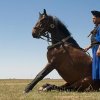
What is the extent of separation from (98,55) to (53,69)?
1.91 metres

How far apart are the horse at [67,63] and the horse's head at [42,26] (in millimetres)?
38

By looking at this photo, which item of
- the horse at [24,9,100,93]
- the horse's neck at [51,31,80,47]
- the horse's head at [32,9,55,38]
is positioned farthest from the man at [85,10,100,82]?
the horse's head at [32,9,55,38]

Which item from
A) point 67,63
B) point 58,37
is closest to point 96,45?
point 67,63

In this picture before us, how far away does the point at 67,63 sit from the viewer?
14.6 meters

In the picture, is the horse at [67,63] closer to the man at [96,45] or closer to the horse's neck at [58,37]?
the horse's neck at [58,37]

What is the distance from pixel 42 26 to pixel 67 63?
1.80 m

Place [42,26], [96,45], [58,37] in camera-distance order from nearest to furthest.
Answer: [96,45]
[58,37]
[42,26]

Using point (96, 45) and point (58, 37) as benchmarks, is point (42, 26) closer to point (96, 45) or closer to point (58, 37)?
point (58, 37)

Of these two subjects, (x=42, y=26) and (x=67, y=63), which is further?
(x=42, y=26)

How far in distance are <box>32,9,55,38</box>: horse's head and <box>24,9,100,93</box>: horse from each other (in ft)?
0.12

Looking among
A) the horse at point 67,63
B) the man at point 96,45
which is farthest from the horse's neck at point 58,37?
the man at point 96,45

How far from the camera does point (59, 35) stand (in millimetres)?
15070

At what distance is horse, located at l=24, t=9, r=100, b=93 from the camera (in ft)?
47.4

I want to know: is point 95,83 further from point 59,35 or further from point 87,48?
point 59,35
